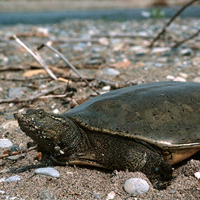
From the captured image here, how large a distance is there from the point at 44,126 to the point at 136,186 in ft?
2.23

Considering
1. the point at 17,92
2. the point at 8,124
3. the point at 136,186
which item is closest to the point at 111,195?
the point at 136,186

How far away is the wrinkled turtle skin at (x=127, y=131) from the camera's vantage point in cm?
194

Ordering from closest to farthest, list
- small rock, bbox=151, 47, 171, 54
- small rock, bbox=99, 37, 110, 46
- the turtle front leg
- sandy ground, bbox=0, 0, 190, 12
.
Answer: the turtle front leg → small rock, bbox=151, 47, 171, 54 → small rock, bbox=99, 37, 110, 46 → sandy ground, bbox=0, 0, 190, 12

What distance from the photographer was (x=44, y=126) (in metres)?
1.94

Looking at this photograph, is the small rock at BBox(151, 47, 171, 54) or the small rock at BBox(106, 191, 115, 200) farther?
the small rock at BBox(151, 47, 171, 54)

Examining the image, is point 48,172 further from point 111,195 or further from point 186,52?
point 186,52

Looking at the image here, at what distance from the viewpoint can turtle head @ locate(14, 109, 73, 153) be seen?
6.26 feet

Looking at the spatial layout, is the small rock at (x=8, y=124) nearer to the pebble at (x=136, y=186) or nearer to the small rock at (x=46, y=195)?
the small rock at (x=46, y=195)

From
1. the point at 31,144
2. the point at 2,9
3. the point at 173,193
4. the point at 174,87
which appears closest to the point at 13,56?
the point at 31,144

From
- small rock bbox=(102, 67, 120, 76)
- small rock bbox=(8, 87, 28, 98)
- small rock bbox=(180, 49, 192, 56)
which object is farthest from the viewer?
small rock bbox=(180, 49, 192, 56)

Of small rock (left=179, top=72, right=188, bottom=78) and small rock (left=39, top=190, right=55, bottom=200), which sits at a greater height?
small rock (left=179, top=72, right=188, bottom=78)

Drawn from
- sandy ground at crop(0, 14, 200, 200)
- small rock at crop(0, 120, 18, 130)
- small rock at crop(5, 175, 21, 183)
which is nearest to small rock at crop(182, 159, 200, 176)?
sandy ground at crop(0, 14, 200, 200)

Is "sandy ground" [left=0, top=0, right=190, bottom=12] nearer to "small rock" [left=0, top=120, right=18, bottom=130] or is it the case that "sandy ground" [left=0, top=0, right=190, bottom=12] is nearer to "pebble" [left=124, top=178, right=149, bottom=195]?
"small rock" [left=0, top=120, right=18, bottom=130]

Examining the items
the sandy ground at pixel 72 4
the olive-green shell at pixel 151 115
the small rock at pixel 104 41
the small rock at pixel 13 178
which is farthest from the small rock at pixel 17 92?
the sandy ground at pixel 72 4
